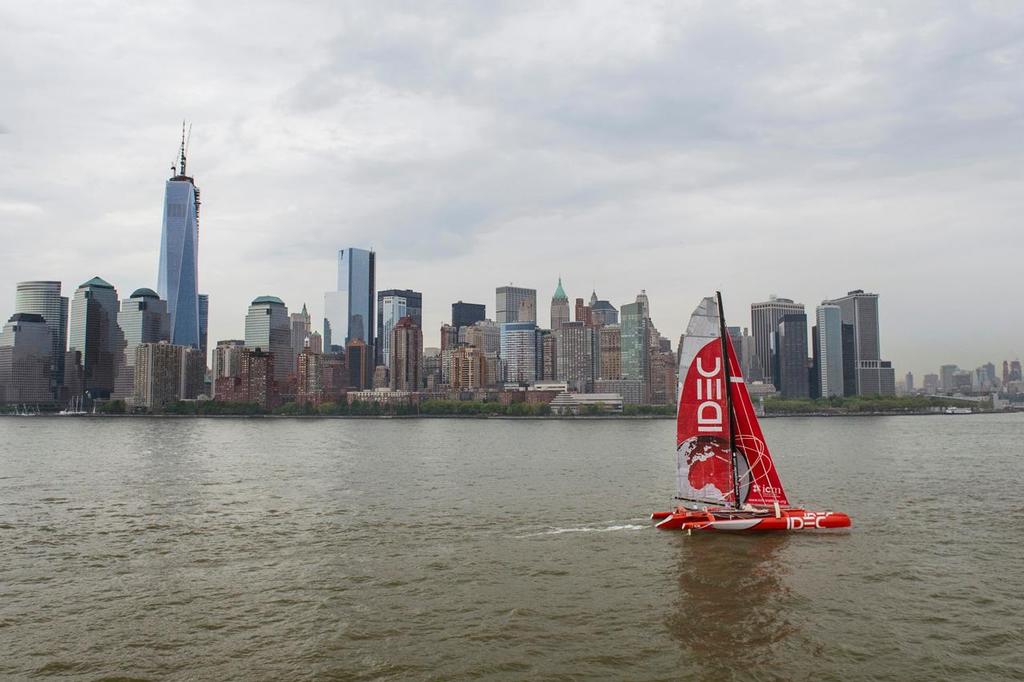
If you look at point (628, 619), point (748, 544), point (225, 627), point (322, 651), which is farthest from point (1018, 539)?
point (225, 627)

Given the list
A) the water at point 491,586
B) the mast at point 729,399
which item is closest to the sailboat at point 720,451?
the mast at point 729,399

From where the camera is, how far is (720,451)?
4653 centimetres

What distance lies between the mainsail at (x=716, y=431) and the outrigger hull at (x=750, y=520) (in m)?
0.95

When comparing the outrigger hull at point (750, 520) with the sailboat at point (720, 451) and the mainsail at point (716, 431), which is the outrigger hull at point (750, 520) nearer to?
the sailboat at point (720, 451)

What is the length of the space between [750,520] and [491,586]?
1857 cm

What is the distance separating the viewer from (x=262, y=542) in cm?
4469

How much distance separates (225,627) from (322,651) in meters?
4.95

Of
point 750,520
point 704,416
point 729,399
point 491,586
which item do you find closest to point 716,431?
point 704,416

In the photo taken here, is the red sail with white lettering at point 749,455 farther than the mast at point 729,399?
Yes

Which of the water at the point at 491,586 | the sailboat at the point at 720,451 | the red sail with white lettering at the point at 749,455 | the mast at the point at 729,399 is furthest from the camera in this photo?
the red sail with white lettering at the point at 749,455

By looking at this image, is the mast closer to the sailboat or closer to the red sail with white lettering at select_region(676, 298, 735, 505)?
the sailboat

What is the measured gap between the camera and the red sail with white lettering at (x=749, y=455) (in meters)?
46.4

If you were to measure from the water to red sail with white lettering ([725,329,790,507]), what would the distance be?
3.08 meters

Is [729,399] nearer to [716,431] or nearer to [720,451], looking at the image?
[716,431]
